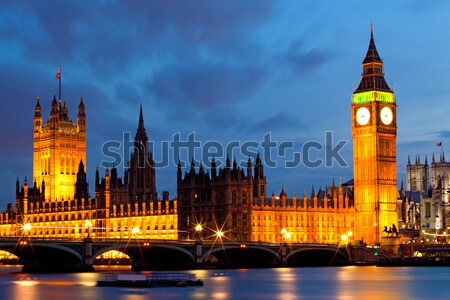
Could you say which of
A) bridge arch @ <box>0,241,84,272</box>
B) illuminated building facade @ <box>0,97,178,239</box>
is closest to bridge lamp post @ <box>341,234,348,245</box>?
illuminated building facade @ <box>0,97,178,239</box>

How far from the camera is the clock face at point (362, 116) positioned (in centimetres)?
15300

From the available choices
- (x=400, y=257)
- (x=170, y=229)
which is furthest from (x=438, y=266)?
(x=170, y=229)

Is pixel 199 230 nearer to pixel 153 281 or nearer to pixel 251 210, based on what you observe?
pixel 251 210

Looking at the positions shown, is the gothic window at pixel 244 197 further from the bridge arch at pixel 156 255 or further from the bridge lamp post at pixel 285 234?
the bridge arch at pixel 156 255

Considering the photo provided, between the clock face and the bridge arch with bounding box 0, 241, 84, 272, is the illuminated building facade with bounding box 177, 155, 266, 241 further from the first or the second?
the bridge arch with bounding box 0, 241, 84, 272

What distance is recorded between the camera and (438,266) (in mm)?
135000

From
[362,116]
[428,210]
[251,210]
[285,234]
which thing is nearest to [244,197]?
[251,210]

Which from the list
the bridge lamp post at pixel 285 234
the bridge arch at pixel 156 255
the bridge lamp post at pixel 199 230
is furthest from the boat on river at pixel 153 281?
the bridge lamp post at pixel 285 234

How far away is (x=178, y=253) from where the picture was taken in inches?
4887

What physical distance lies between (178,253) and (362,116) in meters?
41.4

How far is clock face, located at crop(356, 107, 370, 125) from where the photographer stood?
153 m

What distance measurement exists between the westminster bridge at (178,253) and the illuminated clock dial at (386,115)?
73.4 feet

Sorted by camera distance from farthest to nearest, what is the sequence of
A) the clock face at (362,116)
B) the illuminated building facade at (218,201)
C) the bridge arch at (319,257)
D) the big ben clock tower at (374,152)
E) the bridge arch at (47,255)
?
the clock face at (362,116) < the big ben clock tower at (374,152) < the illuminated building facade at (218,201) < the bridge arch at (319,257) < the bridge arch at (47,255)

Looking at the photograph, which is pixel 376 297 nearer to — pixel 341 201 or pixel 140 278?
pixel 140 278
